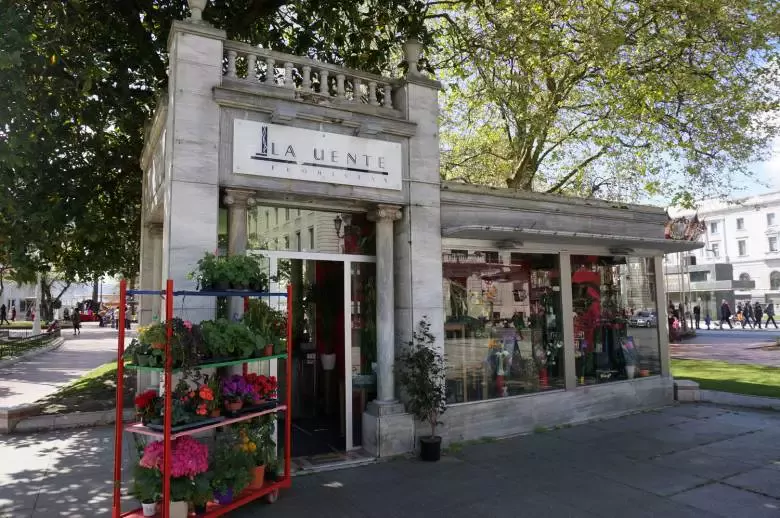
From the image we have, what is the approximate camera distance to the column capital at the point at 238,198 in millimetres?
6066

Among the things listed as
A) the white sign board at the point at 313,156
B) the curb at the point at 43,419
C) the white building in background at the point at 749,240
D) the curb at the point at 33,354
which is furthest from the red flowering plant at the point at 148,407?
the white building in background at the point at 749,240

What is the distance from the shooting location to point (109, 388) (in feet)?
39.1

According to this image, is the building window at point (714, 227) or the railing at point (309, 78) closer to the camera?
the railing at point (309, 78)

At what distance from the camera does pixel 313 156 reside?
6.56 metres

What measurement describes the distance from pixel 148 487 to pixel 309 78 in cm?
498

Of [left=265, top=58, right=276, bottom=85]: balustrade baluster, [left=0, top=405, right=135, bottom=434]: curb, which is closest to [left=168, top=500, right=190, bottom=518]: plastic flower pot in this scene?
[left=265, top=58, right=276, bottom=85]: balustrade baluster

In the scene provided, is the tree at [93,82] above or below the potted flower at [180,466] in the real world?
above

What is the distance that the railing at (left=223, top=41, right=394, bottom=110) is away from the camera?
20.9ft

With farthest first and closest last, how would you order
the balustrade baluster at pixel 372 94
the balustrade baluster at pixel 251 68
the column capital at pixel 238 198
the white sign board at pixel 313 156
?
the balustrade baluster at pixel 372 94 → the balustrade baluster at pixel 251 68 → the white sign board at pixel 313 156 → the column capital at pixel 238 198

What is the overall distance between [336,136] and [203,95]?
1.70m

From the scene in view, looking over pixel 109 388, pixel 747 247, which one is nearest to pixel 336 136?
pixel 109 388

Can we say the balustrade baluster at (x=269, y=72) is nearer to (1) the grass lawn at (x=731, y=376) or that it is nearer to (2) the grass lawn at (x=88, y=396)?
(2) the grass lawn at (x=88, y=396)

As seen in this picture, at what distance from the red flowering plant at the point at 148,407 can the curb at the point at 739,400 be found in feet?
34.8

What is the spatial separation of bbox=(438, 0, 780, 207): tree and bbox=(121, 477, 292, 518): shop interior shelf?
950 cm
